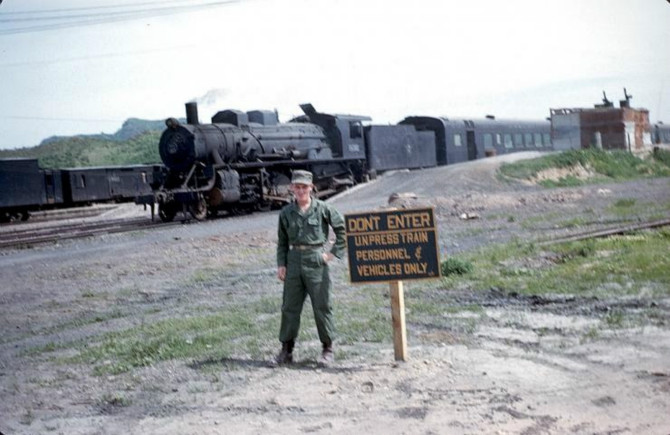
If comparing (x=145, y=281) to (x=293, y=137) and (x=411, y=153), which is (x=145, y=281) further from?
(x=411, y=153)

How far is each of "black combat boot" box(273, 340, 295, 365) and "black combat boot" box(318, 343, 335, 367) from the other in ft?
0.92

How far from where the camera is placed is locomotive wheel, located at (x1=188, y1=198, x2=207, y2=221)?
1506cm

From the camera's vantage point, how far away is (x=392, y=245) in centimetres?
569

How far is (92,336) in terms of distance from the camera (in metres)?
7.71

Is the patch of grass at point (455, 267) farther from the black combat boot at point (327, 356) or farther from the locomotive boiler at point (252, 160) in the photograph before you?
the black combat boot at point (327, 356)

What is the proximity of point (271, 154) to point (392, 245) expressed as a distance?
24.9 feet

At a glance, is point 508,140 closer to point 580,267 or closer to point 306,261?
point 580,267

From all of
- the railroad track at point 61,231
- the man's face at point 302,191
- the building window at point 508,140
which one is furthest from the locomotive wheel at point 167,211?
the building window at point 508,140

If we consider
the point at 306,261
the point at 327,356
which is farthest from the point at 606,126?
Result: the point at 327,356

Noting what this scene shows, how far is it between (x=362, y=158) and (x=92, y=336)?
8406 mm

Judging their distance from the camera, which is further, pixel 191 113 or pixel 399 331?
pixel 191 113

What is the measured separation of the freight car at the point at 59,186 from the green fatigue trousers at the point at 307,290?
7.31 metres

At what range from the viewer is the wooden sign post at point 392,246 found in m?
5.59

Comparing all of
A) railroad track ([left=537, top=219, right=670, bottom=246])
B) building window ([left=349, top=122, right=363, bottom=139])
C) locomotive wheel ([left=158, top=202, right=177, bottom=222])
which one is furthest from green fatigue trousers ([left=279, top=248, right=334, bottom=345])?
locomotive wheel ([left=158, top=202, right=177, bottom=222])
